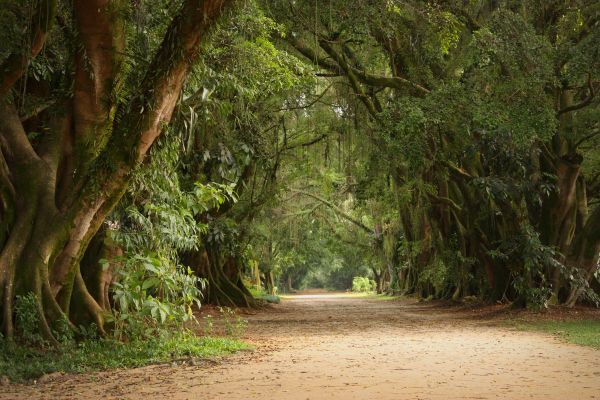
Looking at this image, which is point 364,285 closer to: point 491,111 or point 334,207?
point 334,207

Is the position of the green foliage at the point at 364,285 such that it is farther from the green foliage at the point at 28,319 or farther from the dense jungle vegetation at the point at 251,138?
the green foliage at the point at 28,319

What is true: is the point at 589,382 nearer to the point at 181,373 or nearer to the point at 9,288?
the point at 181,373

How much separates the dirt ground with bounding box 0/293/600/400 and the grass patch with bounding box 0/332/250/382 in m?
0.27

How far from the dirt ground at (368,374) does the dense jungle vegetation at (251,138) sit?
4.71 feet

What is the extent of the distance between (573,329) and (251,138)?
7.43 metres

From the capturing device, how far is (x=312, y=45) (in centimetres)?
1504

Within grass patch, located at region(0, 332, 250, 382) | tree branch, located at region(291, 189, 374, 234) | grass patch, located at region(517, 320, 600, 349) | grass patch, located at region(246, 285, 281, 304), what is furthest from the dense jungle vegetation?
grass patch, located at region(246, 285, 281, 304)

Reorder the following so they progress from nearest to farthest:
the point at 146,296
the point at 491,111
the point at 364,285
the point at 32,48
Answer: the point at 32,48 → the point at 146,296 → the point at 491,111 → the point at 364,285

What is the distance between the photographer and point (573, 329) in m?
11.6

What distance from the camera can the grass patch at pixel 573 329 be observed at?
31.6 ft

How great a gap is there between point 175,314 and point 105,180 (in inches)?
78.8

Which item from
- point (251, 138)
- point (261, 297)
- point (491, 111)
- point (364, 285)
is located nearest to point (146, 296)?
point (251, 138)

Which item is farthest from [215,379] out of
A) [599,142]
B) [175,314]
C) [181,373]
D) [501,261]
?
[501,261]


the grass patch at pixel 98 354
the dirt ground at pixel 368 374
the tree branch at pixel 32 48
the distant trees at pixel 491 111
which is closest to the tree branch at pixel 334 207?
the distant trees at pixel 491 111
